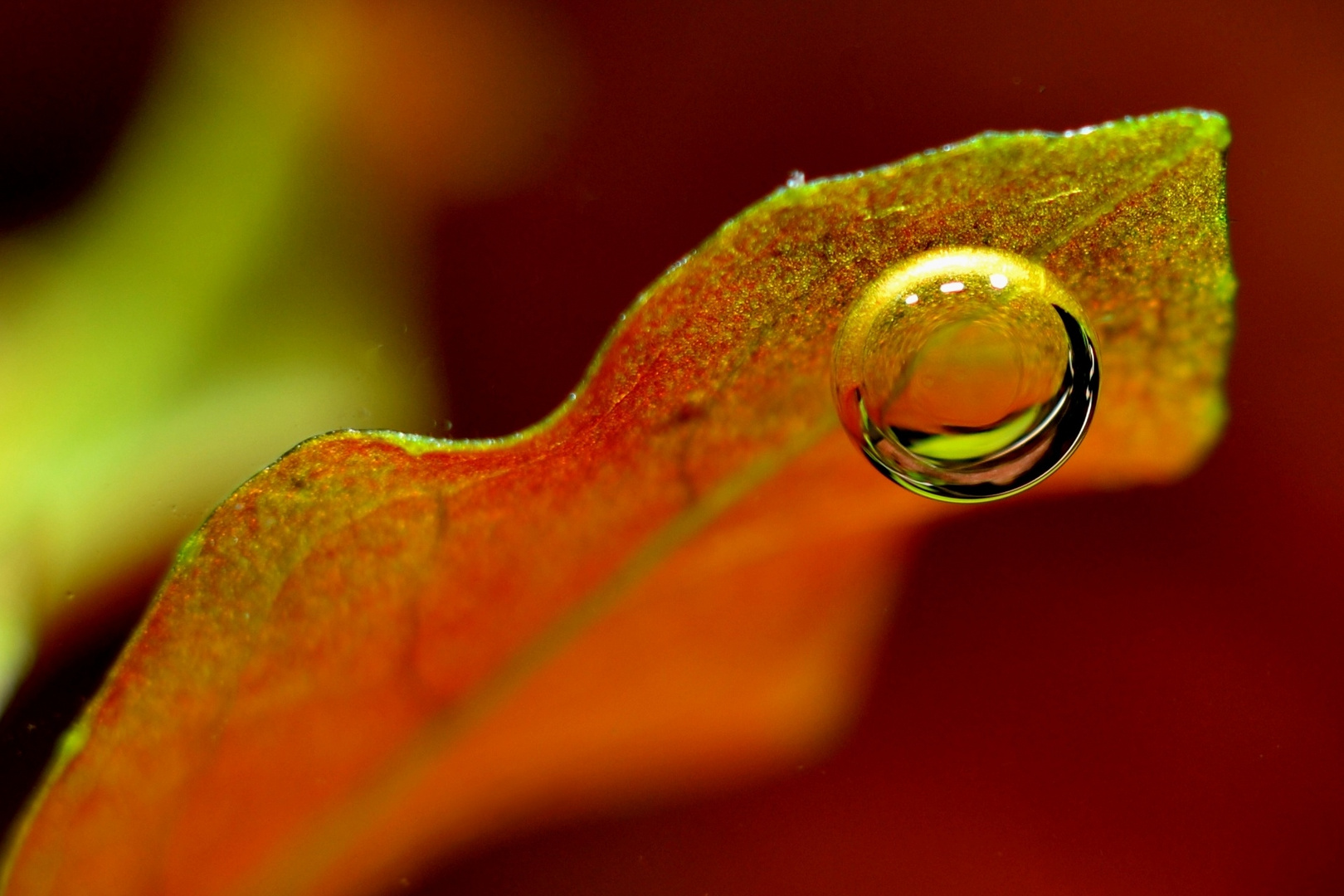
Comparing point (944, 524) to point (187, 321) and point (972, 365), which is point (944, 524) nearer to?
point (972, 365)

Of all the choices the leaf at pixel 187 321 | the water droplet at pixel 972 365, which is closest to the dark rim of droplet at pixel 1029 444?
the water droplet at pixel 972 365

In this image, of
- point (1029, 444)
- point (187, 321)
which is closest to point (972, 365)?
point (1029, 444)

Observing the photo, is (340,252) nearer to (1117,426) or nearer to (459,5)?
(459,5)

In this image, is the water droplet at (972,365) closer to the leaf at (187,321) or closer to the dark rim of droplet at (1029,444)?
the dark rim of droplet at (1029,444)

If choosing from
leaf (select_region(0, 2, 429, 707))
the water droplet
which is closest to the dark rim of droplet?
the water droplet

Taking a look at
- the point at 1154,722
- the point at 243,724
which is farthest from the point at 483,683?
the point at 1154,722
